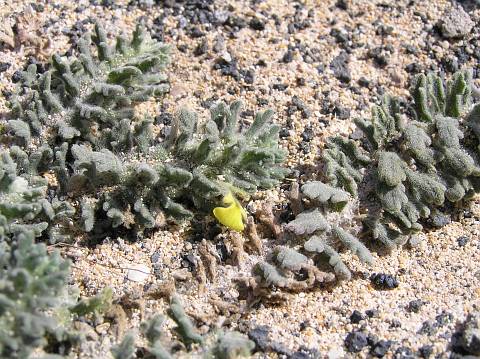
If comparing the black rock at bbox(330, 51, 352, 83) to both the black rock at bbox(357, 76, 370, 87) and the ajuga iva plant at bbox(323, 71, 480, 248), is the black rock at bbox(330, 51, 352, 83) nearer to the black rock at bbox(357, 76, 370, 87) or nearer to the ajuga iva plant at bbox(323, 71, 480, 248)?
the black rock at bbox(357, 76, 370, 87)

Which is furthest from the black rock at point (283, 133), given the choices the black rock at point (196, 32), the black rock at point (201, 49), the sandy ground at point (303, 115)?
the black rock at point (196, 32)

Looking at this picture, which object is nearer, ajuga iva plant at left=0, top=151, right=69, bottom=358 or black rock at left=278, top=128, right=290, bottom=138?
ajuga iva plant at left=0, top=151, right=69, bottom=358

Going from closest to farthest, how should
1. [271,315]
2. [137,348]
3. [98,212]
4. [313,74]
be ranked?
[137,348]
[271,315]
[98,212]
[313,74]

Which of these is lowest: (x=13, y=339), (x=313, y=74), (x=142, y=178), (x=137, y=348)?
(x=137, y=348)

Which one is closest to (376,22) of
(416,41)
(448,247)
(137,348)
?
(416,41)

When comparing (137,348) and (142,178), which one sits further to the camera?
(142,178)

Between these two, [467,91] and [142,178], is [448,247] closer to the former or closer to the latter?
[467,91]

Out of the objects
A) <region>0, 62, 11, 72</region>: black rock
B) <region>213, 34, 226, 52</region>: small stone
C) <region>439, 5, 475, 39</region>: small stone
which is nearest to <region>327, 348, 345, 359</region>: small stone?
<region>213, 34, 226, 52</region>: small stone
